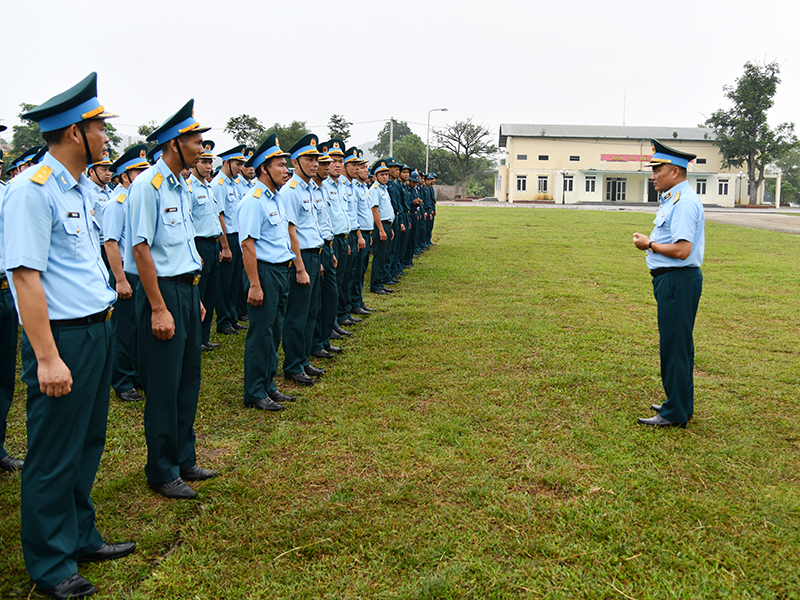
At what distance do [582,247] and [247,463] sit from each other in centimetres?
1452

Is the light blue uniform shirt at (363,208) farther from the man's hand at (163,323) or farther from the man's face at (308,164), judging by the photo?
the man's hand at (163,323)

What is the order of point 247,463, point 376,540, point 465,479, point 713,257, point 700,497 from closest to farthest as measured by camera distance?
point 376,540, point 700,497, point 465,479, point 247,463, point 713,257

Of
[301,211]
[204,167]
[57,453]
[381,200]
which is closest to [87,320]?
[57,453]

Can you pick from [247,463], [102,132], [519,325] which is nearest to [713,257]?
[519,325]

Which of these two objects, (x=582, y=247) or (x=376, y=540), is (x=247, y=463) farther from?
(x=582, y=247)

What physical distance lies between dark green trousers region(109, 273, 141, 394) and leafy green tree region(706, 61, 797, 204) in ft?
197

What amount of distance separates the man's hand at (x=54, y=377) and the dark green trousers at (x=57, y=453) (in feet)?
0.39

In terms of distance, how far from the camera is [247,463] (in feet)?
12.9

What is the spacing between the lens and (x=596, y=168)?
56812mm

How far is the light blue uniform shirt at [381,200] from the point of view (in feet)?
32.5

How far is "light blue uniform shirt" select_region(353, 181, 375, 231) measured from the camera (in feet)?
29.8

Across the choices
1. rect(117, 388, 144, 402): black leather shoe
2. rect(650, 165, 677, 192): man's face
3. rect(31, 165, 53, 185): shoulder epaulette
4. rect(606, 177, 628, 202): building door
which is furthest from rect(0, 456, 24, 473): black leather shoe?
rect(606, 177, 628, 202): building door

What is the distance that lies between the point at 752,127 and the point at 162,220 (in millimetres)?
62046

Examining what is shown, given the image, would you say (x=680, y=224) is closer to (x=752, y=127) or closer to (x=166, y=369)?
(x=166, y=369)
